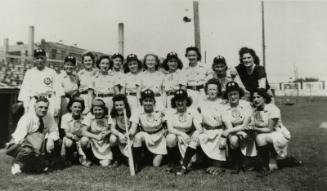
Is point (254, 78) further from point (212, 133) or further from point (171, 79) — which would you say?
point (171, 79)

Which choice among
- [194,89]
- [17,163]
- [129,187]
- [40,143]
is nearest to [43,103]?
[40,143]

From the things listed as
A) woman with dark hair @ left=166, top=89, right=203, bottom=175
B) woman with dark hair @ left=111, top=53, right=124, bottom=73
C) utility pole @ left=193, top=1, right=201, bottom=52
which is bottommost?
woman with dark hair @ left=166, top=89, right=203, bottom=175

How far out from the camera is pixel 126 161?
18.9 feet

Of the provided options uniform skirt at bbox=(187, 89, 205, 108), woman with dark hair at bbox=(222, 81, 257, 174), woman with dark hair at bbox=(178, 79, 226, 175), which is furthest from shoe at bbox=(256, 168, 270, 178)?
uniform skirt at bbox=(187, 89, 205, 108)

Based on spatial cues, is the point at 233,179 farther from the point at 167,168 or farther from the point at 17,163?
the point at 17,163

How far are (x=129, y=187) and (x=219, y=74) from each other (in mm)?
2318

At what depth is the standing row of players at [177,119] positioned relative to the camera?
510 cm

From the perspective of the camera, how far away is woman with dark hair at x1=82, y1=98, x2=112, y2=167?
18.4ft

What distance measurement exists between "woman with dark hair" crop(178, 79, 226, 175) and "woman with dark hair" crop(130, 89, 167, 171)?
528 mm

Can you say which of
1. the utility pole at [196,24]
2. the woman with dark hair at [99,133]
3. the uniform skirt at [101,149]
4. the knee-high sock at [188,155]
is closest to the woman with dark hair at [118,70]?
the woman with dark hair at [99,133]

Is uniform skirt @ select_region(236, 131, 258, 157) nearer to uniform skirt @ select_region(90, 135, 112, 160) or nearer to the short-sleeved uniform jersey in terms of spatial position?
the short-sleeved uniform jersey

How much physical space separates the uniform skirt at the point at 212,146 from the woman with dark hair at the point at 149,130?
0.63 meters

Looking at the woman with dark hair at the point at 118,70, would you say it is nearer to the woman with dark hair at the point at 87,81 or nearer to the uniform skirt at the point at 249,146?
the woman with dark hair at the point at 87,81

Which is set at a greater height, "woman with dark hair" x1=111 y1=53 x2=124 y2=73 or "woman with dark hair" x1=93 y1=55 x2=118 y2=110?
"woman with dark hair" x1=111 y1=53 x2=124 y2=73
